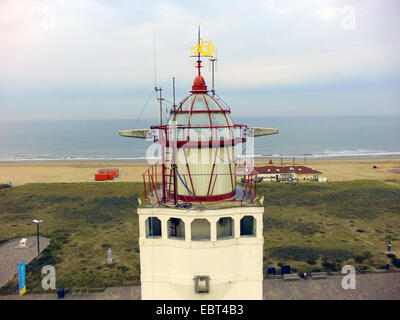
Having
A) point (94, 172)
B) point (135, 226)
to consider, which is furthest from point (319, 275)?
point (94, 172)

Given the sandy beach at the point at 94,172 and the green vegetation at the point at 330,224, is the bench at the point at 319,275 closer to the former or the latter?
the green vegetation at the point at 330,224

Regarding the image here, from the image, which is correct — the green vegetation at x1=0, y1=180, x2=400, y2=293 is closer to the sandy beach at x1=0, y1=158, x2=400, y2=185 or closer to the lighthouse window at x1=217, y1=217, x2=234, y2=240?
the lighthouse window at x1=217, y1=217, x2=234, y2=240

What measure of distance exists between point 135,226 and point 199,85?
3559 centimetres

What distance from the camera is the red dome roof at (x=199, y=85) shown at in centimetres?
1373

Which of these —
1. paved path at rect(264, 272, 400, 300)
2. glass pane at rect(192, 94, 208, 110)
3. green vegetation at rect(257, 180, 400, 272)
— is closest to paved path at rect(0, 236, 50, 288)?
paved path at rect(264, 272, 400, 300)

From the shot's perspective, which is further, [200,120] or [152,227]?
[152,227]

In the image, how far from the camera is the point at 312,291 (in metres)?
28.6

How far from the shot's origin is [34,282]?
30.3 m

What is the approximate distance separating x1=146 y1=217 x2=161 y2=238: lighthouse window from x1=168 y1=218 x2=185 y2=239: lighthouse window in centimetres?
78

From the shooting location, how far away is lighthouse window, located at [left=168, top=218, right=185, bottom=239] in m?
13.5

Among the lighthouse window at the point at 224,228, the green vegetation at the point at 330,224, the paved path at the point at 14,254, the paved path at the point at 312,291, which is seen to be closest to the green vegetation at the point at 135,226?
the green vegetation at the point at 330,224

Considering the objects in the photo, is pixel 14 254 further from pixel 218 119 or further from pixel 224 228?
pixel 218 119

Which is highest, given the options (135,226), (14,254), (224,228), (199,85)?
(199,85)
